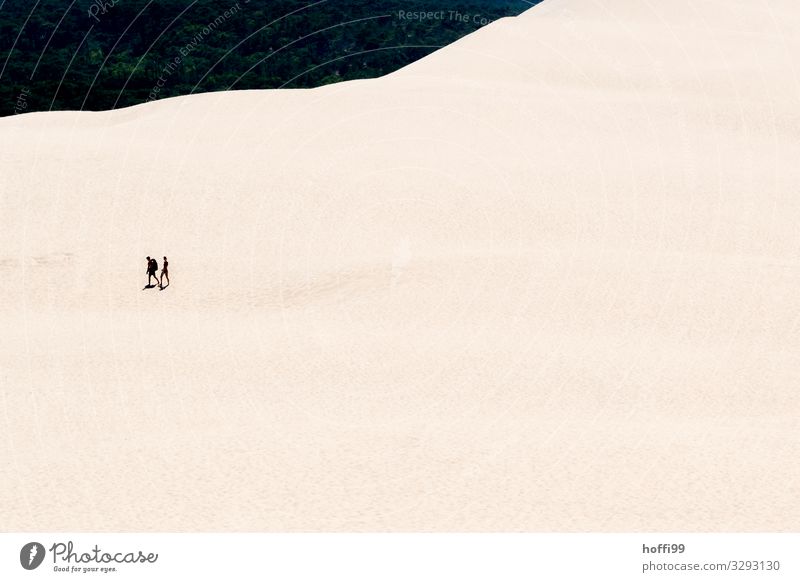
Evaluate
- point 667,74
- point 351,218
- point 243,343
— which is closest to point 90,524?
point 243,343

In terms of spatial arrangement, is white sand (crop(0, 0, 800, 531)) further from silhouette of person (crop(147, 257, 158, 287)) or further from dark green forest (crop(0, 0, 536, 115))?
dark green forest (crop(0, 0, 536, 115))

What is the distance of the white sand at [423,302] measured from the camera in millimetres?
22641

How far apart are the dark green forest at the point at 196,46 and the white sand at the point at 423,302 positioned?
44.0 metres

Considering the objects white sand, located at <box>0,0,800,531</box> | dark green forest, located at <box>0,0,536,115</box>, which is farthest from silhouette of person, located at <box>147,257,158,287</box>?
dark green forest, located at <box>0,0,536,115</box>

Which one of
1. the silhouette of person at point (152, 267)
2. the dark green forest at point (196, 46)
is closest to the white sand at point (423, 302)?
the silhouette of person at point (152, 267)

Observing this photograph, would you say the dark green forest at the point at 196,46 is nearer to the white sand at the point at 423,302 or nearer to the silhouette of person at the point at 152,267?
the white sand at the point at 423,302

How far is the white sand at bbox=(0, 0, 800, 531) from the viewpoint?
74.3 ft

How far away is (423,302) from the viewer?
125ft

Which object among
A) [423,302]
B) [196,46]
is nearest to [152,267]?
[423,302]

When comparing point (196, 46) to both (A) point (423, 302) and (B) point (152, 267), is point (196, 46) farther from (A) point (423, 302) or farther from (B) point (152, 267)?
(A) point (423, 302)

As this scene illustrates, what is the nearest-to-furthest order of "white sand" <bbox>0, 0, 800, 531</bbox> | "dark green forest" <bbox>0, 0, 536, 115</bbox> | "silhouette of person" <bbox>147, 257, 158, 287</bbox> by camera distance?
"white sand" <bbox>0, 0, 800, 531</bbox>
"silhouette of person" <bbox>147, 257, 158, 287</bbox>
"dark green forest" <bbox>0, 0, 536, 115</bbox>

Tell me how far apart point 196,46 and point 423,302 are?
102m

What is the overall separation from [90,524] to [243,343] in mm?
14418

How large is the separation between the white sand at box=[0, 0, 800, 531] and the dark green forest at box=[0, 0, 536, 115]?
43972mm
